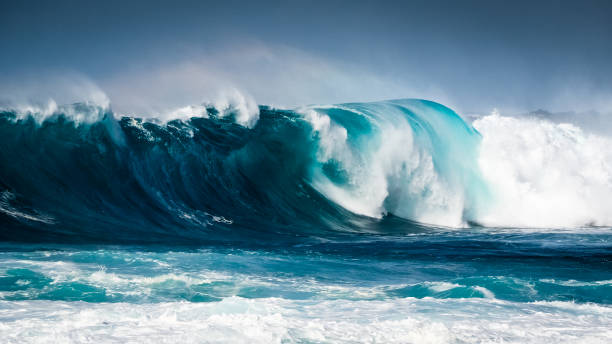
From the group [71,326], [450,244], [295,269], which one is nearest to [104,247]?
[295,269]

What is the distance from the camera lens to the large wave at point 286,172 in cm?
1058

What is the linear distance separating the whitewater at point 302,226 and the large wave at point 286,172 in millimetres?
56

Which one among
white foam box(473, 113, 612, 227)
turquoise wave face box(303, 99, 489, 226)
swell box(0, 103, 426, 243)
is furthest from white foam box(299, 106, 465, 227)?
white foam box(473, 113, 612, 227)

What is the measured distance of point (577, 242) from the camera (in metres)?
10.1

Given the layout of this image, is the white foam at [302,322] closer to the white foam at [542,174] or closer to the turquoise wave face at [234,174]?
the turquoise wave face at [234,174]

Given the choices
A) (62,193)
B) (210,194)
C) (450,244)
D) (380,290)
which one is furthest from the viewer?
(210,194)

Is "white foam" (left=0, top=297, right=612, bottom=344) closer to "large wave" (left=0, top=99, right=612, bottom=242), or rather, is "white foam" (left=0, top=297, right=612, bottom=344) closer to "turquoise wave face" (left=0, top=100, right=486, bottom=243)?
"turquoise wave face" (left=0, top=100, right=486, bottom=243)

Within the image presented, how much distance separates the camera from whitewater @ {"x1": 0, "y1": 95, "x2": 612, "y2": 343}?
442 cm

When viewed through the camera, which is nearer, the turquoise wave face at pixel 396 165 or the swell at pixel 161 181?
the swell at pixel 161 181

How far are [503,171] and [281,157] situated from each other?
729cm

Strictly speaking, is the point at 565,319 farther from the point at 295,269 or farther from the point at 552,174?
the point at 552,174

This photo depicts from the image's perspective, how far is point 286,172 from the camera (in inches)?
561

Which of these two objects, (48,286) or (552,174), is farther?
(552,174)

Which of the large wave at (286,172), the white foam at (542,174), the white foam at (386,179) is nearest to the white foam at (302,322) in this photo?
the large wave at (286,172)
